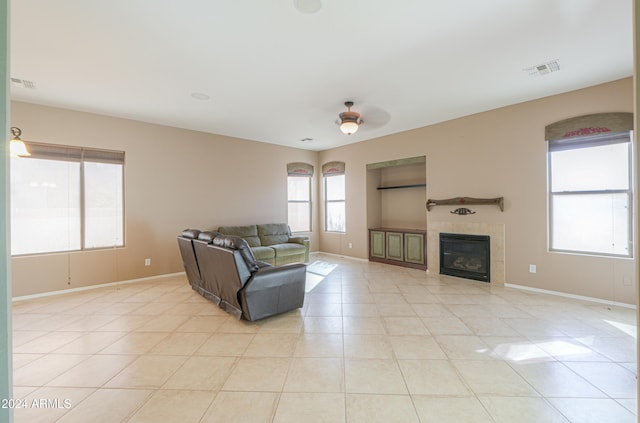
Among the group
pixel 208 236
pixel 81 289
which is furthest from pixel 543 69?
pixel 81 289

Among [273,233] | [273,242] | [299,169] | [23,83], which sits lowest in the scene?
[273,242]

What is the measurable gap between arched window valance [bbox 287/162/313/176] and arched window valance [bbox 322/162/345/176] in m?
0.40

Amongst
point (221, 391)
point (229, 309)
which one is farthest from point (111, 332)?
point (221, 391)

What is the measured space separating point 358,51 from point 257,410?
330cm

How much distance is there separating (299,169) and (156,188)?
344 cm

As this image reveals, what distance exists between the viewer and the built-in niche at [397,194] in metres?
6.05

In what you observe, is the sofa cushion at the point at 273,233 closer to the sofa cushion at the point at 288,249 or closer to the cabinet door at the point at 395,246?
the sofa cushion at the point at 288,249

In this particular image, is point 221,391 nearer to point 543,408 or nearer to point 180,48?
point 543,408

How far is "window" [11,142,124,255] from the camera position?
405cm

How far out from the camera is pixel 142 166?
5016mm

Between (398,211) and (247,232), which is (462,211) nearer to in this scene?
(398,211)

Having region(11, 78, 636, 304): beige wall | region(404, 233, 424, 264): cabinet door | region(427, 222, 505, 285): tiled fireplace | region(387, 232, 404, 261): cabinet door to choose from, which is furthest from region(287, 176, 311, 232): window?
region(427, 222, 505, 285): tiled fireplace

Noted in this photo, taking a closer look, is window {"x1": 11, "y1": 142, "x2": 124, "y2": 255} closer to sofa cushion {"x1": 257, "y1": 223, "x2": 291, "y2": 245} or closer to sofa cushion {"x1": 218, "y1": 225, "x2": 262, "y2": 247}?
sofa cushion {"x1": 218, "y1": 225, "x2": 262, "y2": 247}

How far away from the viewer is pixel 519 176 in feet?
14.3
